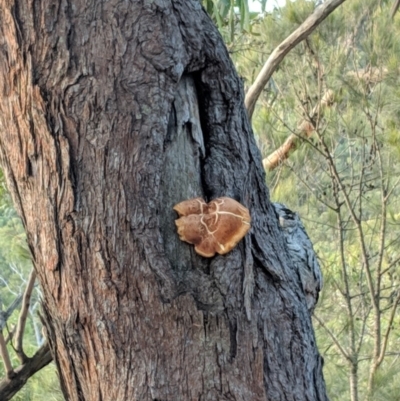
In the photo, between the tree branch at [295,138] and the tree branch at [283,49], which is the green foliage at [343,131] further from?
the tree branch at [283,49]

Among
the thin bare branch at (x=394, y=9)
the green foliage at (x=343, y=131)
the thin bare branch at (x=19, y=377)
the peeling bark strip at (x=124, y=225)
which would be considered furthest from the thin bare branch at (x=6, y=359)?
the thin bare branch at (x=394, y=9)

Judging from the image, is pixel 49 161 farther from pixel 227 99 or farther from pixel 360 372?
pixel 360 372

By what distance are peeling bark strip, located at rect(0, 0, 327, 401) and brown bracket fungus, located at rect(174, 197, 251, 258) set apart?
0.05 ft

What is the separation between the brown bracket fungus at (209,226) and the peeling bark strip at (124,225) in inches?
0.6

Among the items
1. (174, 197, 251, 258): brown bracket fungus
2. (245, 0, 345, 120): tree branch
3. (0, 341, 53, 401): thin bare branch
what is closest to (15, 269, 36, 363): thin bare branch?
(0, 341, 53, 401): thin bare branch

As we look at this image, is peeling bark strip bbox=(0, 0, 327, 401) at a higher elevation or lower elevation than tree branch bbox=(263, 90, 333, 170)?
lower

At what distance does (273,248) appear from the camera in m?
0.79

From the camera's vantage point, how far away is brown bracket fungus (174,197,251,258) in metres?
0.70

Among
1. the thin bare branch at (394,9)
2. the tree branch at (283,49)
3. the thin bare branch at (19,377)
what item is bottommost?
the thin bare branch at (19,377)

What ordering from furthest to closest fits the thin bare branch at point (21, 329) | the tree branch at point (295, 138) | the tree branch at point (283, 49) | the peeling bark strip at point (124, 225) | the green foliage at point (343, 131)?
the tree branch at point (295, 138) → the green foliage at point (343, 131) → the tree branch at point (283, 49) → the thin bare branch at point (21, 329) → the peeling bark strip at point (124, 225)

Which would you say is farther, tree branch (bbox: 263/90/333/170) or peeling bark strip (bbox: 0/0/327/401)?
tree branch (bbox: 263/90/333/170)

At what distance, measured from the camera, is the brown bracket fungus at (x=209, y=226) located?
0.70 meters

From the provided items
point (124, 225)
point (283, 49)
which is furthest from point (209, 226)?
point (283, 49)

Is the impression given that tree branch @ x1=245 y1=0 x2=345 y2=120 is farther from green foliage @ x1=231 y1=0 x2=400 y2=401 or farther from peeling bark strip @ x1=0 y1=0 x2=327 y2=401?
peeling bark strip @ x1=0 y1=0 x2=327 y2=401
